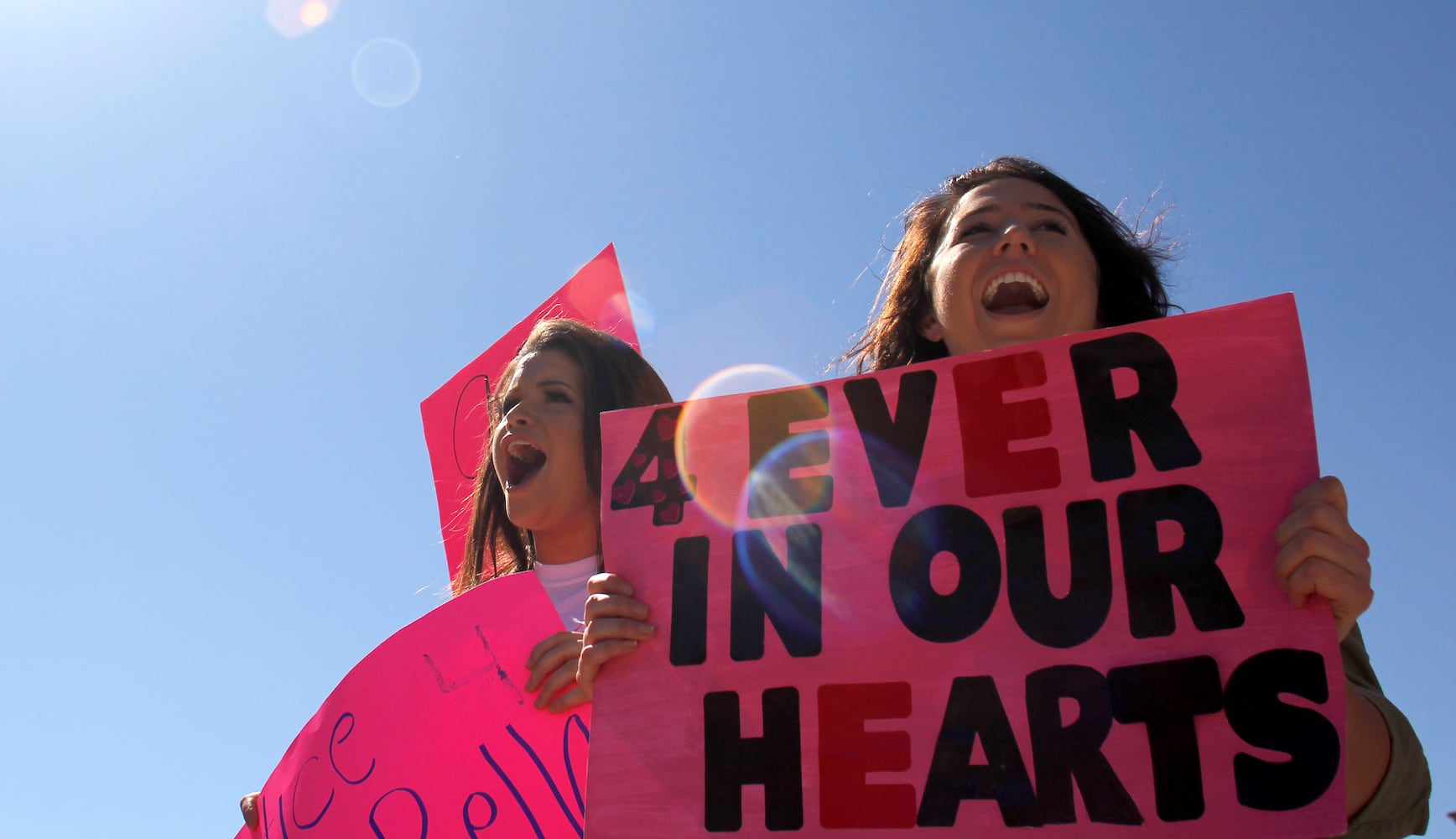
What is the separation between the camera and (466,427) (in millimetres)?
4129

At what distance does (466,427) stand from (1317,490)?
3.09 metres

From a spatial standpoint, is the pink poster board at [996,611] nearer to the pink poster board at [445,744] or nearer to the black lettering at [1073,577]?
the black lettering at [1073,577]

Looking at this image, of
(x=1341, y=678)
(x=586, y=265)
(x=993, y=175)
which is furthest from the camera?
(x=586, y=265)

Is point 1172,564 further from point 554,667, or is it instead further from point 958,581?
point 554,667

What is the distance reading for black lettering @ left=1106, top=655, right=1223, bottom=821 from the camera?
1.57m

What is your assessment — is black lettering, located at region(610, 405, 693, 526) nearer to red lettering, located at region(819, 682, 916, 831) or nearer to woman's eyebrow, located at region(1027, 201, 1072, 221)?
red lettering, located at region(819, 682, 916, 831)

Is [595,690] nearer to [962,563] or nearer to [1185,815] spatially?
[962,563]

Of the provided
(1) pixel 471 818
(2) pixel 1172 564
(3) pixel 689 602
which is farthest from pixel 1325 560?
(1) pixel 471 818

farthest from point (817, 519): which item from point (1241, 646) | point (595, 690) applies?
point (1241, 646)

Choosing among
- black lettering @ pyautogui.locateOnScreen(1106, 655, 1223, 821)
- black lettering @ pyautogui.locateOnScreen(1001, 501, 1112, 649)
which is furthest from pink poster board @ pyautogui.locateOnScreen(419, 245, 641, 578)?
black lettering @ pyautogui.locateOnScreen(1106, 655, 1223, 821)

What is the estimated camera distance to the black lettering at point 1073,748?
1.58 metres

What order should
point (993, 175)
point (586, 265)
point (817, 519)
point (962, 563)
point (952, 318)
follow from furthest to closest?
point (586, 265), point (993, 175), point (952, 318), point (817, 519), point (962, 563)

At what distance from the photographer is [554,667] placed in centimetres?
227

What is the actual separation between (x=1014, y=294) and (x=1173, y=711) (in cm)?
116
